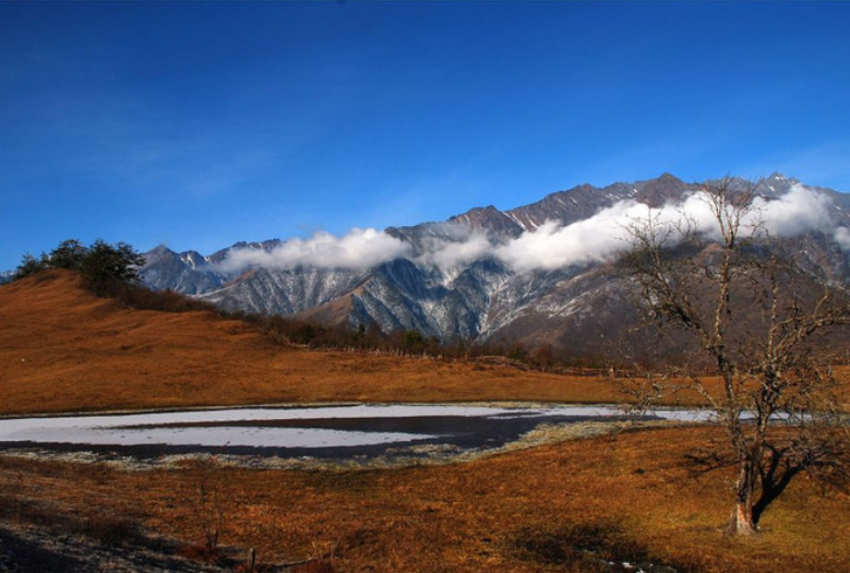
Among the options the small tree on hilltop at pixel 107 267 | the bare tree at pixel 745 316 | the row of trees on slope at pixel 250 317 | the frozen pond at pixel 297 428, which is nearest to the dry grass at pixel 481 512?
the bare tree at pixel 745 316

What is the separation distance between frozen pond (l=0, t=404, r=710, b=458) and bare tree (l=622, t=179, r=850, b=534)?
11833 mm

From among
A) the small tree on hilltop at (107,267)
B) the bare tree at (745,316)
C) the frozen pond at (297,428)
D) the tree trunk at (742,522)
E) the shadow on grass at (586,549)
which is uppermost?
the small tree on hilltop at (107,267)

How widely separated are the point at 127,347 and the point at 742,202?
86364 millimetres

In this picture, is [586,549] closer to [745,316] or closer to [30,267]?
[745,316]

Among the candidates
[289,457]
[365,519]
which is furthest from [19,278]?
[365,519]

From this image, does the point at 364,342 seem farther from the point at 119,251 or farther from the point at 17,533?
the point at 17,533

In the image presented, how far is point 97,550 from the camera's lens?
1410cm

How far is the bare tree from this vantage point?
18.2 metres

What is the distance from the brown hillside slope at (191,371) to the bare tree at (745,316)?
138ft

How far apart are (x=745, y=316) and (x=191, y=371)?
228 ft

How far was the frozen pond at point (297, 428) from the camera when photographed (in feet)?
125

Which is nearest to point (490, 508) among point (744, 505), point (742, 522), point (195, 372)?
point (742, 522)

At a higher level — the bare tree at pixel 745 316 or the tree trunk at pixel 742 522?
the bare tree at pixel 745 316

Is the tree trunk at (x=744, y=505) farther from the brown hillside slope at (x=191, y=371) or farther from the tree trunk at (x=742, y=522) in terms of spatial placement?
the brown hillside slope at (x=191, y=371)
